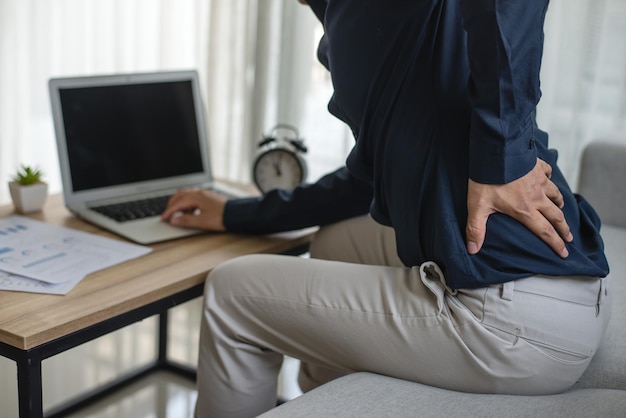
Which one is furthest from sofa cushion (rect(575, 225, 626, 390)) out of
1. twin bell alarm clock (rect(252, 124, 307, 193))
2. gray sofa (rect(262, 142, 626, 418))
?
twin bell alarm clock (rect(252, 124, 307, 193))

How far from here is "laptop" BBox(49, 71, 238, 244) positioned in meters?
1.75

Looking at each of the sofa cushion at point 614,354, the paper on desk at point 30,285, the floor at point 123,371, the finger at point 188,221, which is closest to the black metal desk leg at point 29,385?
Answer: the paper on desk at point 30,285

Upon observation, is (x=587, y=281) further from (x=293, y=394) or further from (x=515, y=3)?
(x=293, y=394)

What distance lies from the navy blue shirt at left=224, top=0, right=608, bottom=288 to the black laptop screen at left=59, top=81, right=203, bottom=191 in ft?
2.34

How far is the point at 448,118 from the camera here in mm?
1157

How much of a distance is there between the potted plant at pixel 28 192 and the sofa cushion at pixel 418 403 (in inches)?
35.0

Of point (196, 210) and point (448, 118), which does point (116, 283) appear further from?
point (448, 118)

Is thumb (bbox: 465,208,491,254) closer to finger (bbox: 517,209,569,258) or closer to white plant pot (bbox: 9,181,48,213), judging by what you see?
finger (bbox: 517,209,569,258)

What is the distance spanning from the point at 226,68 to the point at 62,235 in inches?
63.6

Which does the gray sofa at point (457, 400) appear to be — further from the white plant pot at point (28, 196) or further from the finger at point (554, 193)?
the white plant pot at point (28, 196)

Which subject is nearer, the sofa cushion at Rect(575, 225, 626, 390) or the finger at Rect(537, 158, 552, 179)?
the finger at Rect(537, 158, 552, 179)

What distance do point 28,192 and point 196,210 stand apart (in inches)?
14.4

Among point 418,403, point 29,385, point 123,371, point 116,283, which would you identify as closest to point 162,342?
point 123,371

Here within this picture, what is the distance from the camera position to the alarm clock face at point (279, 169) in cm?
204
